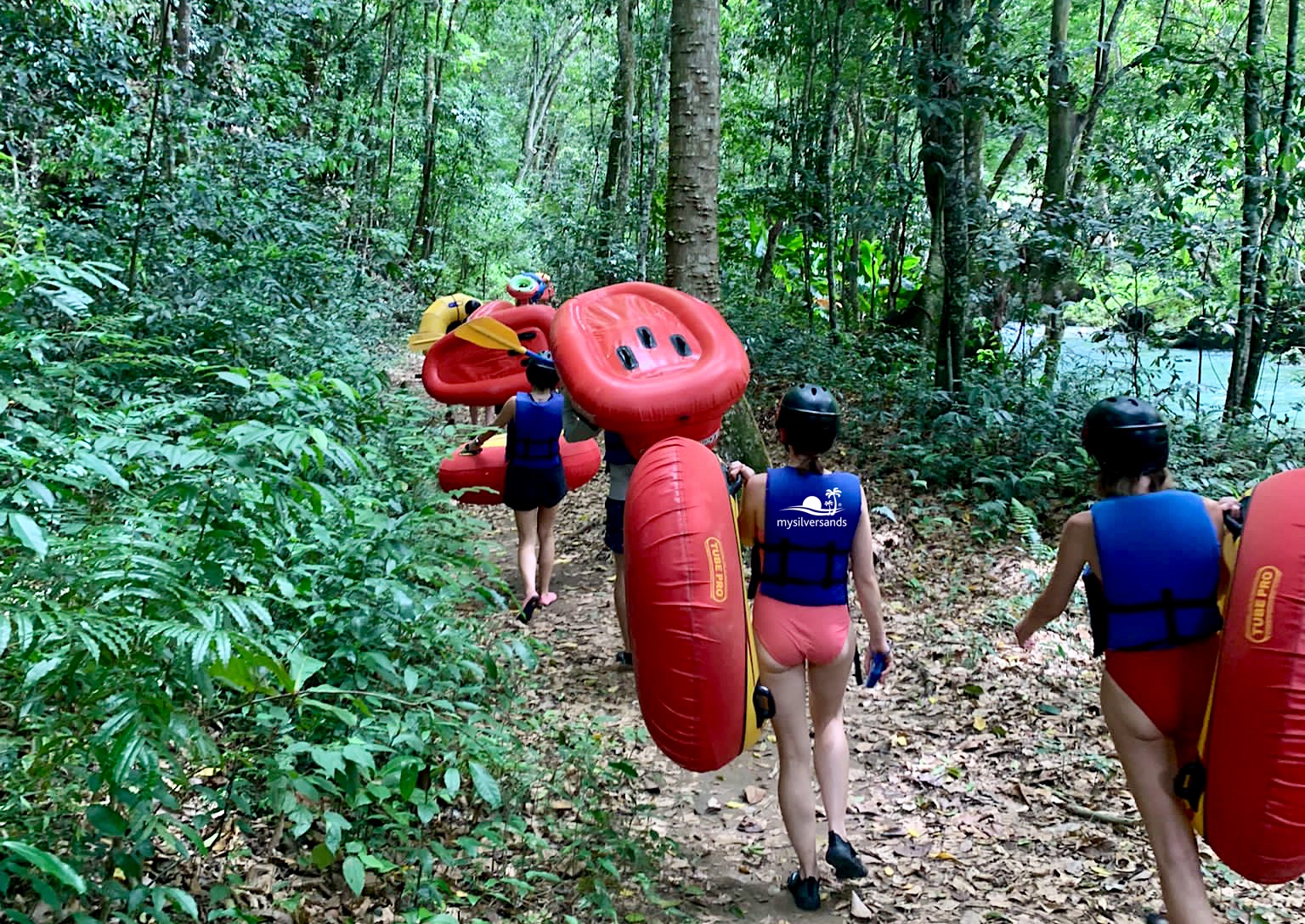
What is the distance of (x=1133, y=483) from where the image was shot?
2.94 metres

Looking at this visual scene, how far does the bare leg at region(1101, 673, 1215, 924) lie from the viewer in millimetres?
2859

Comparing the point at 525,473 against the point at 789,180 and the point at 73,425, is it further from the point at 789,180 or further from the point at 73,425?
the point at 789,180

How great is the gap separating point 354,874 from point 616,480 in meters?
2.74

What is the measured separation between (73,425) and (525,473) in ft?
9.31

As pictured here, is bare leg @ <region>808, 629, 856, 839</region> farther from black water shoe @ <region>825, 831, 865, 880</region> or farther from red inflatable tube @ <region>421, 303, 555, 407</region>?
red inflatable tube @ <region>421, 303, 555, 407</region>

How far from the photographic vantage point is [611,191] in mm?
17734

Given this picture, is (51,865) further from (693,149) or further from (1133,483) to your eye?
(693,149)

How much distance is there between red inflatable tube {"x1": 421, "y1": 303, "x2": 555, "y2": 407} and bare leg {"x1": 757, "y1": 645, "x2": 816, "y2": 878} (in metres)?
5.67

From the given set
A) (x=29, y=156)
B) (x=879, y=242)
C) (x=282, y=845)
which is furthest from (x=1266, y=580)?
(x=29, y=156)

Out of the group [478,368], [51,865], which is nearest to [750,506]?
[51,865]

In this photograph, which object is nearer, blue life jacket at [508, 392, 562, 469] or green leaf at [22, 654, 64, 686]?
green leaf at [22, 654, 64, 686]

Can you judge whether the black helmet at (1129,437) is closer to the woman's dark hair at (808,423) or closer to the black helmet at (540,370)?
the woman's dark hair at (808,423)

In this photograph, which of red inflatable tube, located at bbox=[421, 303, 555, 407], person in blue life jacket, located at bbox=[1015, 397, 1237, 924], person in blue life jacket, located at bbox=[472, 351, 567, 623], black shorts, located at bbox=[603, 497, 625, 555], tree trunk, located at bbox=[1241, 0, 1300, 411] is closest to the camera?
person in blue life jacket, located at bbox=[1015, 397, 1237, 924]

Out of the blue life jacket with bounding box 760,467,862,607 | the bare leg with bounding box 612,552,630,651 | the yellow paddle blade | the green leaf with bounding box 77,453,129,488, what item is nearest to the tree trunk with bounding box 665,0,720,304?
the yellow paddle blade
